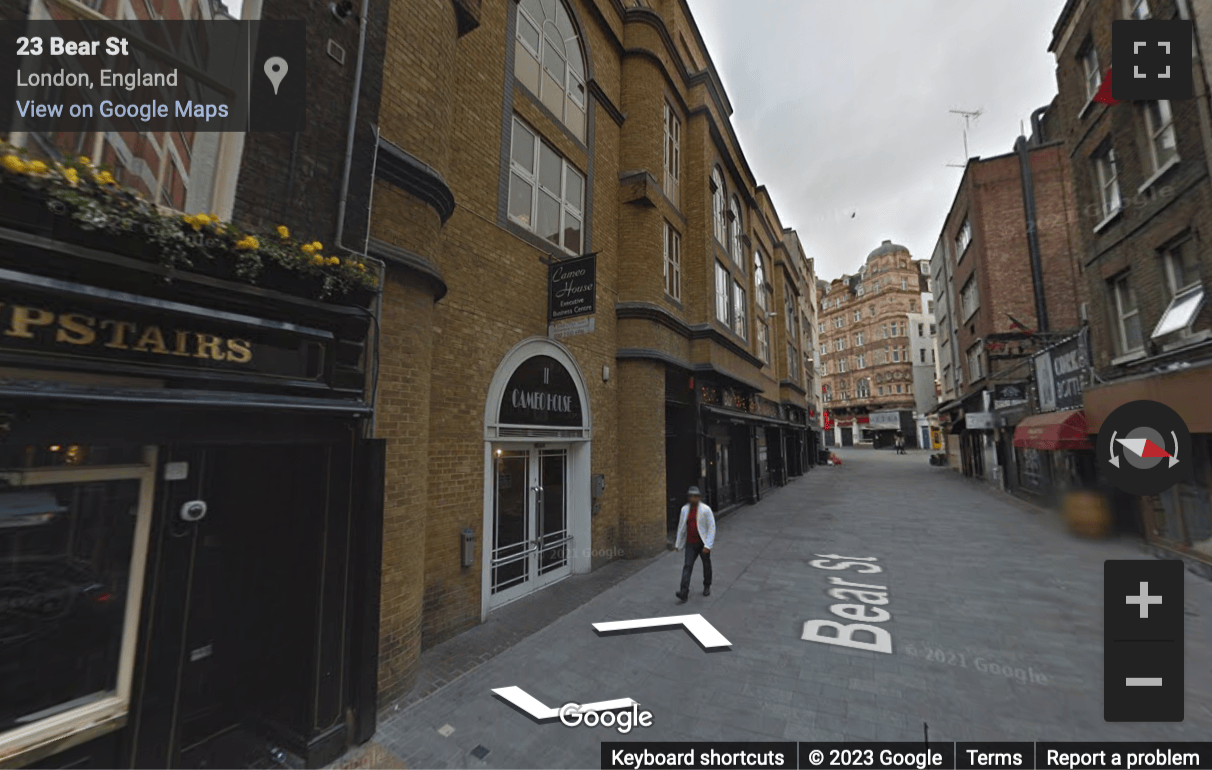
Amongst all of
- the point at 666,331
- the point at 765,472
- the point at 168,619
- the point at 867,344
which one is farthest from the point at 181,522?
the point at 867,344

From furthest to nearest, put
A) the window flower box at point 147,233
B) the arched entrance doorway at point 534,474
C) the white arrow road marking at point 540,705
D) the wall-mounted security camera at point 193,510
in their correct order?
the arched entrance doorway at point 534,474
the white arrow road marking at point 540,705
the wall-mounted security camera at point 193,510
the window flower box at point 147,233

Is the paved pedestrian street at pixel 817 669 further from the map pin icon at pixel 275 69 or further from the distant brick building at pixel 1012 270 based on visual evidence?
the distant brick building at pixel 1012 270

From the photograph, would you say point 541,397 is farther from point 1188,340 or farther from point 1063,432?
point 1063,432

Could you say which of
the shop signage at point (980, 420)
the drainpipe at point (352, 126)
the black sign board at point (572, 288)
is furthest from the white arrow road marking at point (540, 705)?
the shop signage at point (980, 420)

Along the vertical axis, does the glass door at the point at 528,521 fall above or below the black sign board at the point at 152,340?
below

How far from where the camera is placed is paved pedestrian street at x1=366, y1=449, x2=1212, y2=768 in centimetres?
387

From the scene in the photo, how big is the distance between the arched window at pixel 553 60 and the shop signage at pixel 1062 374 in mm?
14318

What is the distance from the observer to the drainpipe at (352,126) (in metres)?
4.22

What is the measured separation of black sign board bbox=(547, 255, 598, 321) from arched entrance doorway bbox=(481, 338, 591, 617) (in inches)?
24.6

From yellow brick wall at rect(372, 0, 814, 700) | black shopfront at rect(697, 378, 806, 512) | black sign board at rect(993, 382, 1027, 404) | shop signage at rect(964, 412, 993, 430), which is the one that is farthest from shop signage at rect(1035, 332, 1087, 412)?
yellow brick wall at rect(372, 0, 814, 700)

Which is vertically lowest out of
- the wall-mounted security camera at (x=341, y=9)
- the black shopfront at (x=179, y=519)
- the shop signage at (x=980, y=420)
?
the black shopfront at (x=179, y=519)

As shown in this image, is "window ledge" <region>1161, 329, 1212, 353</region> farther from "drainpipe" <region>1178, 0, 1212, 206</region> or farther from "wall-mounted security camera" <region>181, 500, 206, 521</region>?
"wall-mounted security camera" <region>181, 500, 206, 521</region>

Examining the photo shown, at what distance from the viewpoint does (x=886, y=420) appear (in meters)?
57.9

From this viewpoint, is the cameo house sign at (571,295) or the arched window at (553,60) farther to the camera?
the arched window at (553,60)
